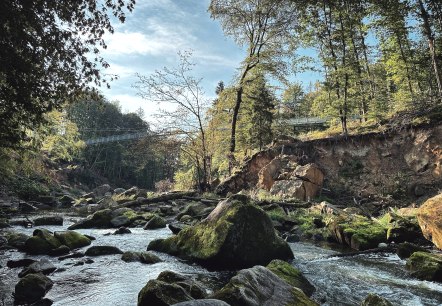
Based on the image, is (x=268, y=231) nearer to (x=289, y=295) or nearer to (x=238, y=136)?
(x=289, y=295)

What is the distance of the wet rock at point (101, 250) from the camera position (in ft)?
29.8

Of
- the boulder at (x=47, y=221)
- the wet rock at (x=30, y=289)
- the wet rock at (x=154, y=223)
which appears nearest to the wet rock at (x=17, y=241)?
the wet rock at (x=30, y=289)

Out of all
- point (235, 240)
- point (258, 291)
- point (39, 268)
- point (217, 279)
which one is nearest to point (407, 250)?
point (235, 240)

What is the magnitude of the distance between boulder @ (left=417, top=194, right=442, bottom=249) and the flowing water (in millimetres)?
1342

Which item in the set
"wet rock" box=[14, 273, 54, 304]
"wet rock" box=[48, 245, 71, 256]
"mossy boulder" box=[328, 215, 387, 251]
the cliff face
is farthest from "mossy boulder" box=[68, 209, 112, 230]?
the cliff face

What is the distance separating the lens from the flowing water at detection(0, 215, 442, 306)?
5.92m

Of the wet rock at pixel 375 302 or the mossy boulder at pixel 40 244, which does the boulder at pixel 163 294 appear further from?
the mossy boulder at pixel 40 244

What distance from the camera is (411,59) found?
26.3 m

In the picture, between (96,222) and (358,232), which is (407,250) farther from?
(96,222)

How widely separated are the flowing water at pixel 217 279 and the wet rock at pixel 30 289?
0.47ft

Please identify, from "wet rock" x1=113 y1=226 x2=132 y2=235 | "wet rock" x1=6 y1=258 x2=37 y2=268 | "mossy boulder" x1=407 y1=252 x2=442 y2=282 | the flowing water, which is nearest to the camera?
the flowing water

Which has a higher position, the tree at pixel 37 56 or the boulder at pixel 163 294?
the tree at pixel 37 56

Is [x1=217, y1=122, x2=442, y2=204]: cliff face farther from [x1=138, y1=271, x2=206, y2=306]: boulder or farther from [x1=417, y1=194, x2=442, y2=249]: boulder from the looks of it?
[x1=138, y1=271, x2=206, y2=306]: boulder

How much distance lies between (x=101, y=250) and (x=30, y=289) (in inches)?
137
